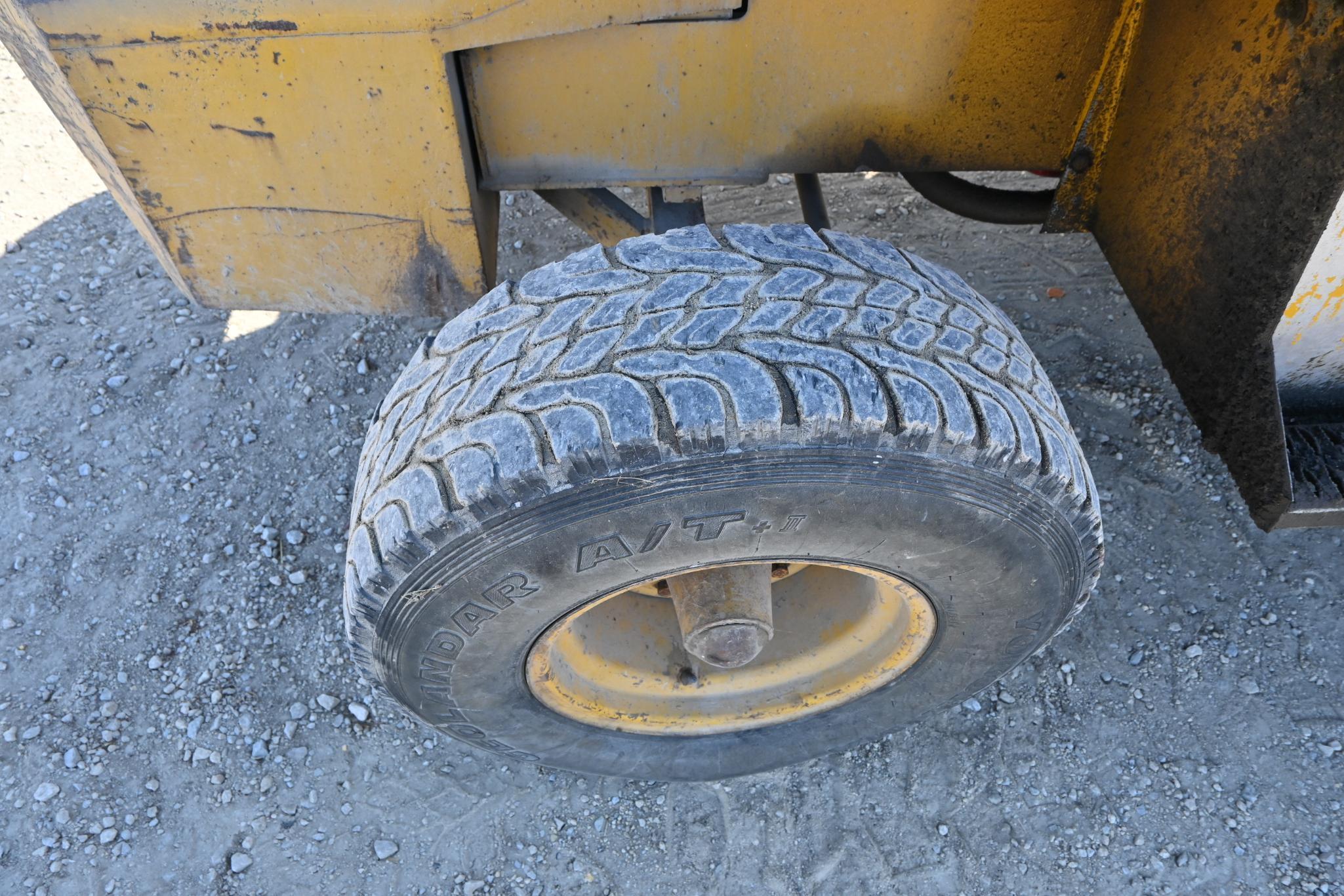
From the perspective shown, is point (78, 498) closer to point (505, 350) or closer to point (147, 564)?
point (147, 564)

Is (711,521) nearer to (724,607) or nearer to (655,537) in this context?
(655,537)

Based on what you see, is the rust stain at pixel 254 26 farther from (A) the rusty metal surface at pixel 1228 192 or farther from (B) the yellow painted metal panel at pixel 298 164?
(A) the rusty metal surface at pixel 1228 192

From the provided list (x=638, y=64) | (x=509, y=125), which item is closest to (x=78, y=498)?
(x=509, y=125)

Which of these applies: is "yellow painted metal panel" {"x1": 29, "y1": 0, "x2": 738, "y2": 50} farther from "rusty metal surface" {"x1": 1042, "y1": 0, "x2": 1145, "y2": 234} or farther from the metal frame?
"rusty metal surface" {"x1": 1042, "y1": 0, "x2": 1145, "y2": 234}

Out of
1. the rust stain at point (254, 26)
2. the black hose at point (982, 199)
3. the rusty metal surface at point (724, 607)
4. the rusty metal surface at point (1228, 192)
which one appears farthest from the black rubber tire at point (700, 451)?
the black hose at point (982, 199)

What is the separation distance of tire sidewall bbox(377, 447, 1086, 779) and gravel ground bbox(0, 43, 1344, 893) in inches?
21.5

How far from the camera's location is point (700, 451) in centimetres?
140

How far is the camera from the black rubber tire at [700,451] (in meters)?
1.42

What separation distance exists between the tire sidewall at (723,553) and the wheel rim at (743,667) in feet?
0.47

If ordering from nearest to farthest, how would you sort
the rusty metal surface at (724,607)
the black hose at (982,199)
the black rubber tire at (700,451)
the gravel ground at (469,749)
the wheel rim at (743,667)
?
the black rubber tire at (700,451) < the rusty metal surface at (724,607) < the wheel rim at (743,667) < the gravel ground at (469,749) < the black hose at (982,199)

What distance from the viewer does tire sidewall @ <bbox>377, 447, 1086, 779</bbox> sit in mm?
1444

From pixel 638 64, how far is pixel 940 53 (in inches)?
23.6

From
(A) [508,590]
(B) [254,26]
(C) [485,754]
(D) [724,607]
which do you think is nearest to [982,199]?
Answer: (D) [724,607]

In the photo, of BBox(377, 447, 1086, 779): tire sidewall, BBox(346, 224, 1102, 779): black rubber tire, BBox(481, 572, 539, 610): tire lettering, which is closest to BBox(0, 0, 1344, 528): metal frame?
BBox(346, 224, 1102, 779): black rubber tire
